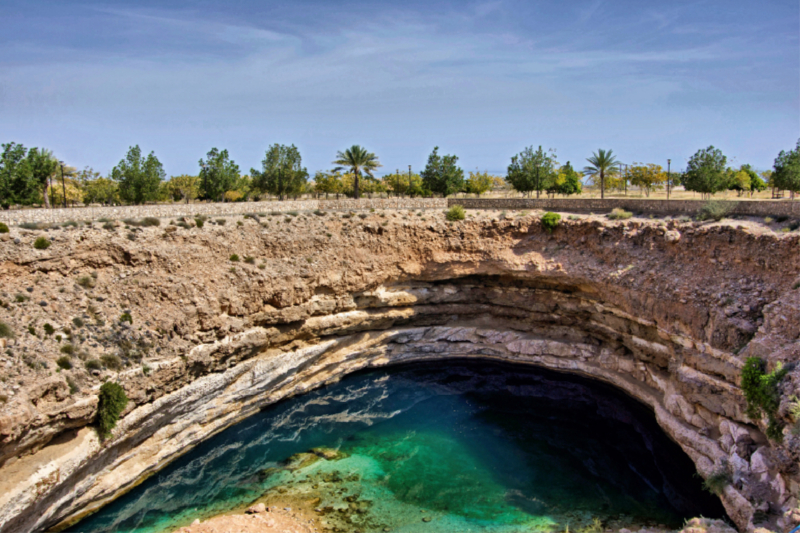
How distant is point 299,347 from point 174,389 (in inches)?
367

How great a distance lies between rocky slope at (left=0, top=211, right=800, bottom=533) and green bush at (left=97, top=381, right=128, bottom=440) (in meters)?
0.71

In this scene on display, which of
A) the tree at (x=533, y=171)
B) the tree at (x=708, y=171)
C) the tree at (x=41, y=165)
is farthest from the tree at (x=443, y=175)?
the tree at (x=41, y=165)

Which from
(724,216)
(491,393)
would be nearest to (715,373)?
(724,216)

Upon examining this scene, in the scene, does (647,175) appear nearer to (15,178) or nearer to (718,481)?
(718,481)

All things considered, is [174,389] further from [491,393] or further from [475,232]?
[475,232]

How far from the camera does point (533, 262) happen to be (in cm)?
3634

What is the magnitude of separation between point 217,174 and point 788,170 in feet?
163

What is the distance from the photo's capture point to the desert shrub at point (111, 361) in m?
22.6

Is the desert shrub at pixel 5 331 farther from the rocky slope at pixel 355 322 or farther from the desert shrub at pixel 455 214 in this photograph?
the desert shrub at pixel 455 214

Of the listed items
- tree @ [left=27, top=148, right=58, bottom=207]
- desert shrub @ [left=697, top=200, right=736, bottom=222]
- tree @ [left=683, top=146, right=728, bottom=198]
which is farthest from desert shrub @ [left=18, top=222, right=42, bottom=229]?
tree @ [left=683, top=146, right=728, bottom=198]

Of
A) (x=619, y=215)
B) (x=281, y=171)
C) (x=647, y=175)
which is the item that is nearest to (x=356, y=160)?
(x=281, y=171)

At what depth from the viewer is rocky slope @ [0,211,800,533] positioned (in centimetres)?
2005

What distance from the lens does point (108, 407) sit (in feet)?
69.8

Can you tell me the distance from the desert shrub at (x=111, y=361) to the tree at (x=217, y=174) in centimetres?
2726
